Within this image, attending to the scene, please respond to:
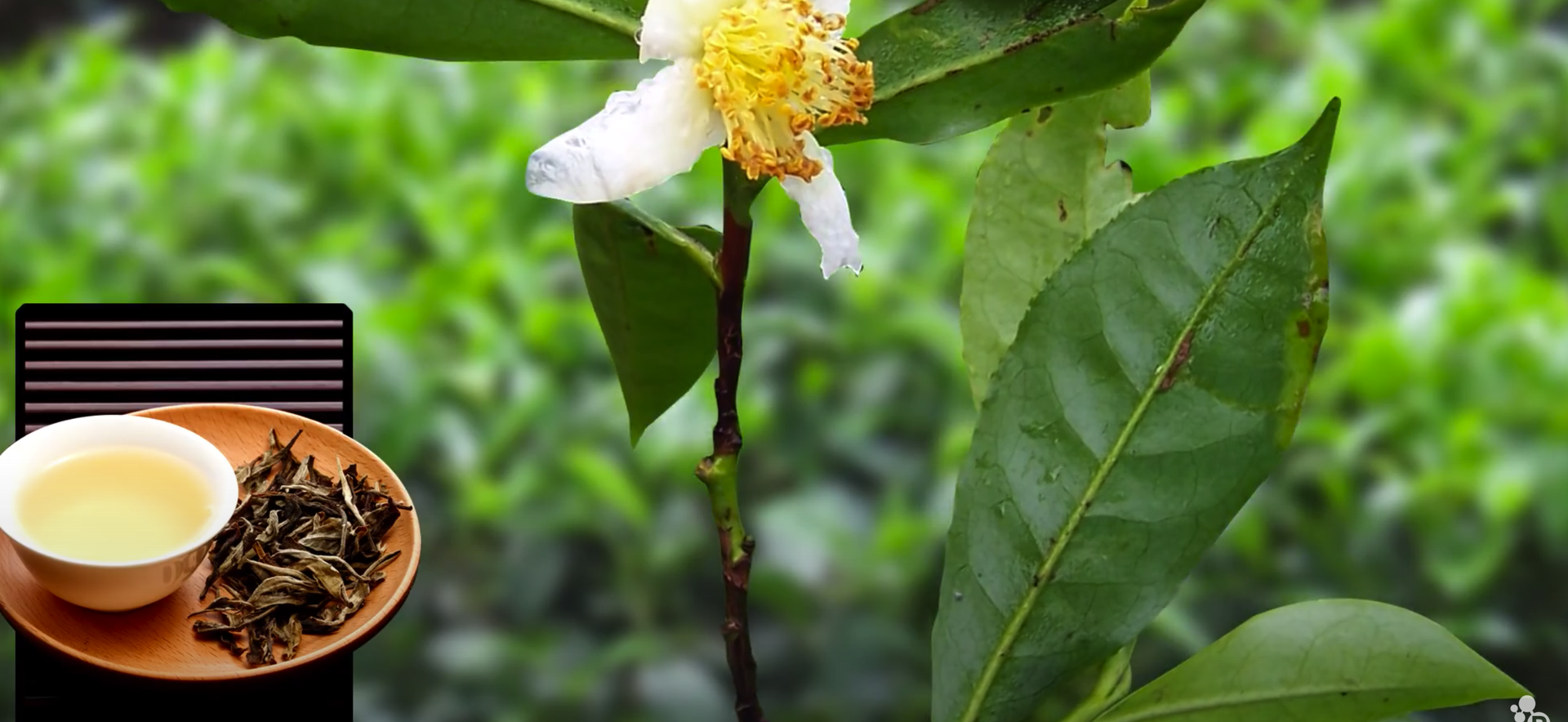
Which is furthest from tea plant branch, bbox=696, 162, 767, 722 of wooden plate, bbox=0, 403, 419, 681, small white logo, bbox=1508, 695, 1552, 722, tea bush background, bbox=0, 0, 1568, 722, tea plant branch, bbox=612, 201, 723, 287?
tea bush background, bbox=0, 0, 1568, 722

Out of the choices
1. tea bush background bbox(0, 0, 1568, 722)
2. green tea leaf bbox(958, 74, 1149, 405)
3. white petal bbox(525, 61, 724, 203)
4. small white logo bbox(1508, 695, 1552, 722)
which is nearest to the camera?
white petal bbox(525, 61, 724, 203)

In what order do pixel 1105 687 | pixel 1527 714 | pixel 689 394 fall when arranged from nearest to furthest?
pixel 1105 687, pixel 1527 714, pixel 689 394

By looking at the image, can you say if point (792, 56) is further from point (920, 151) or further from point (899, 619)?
point (920, 151)

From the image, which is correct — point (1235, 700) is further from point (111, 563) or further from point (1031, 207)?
point (111, 563)

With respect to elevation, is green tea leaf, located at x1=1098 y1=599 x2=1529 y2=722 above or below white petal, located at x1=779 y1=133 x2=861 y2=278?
below

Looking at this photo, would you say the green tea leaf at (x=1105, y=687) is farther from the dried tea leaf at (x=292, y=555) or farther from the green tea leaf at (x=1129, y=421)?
the dried tea leaf at (x=292, y=555)

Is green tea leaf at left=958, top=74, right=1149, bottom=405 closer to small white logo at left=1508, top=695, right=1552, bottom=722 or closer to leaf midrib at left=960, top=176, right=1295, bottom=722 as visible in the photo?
leaf midrib at left=960, top=176, right=1295, bottom=722

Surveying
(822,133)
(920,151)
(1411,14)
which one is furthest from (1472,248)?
(822,133)

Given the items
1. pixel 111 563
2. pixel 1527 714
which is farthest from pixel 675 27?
pixel 1527 714
